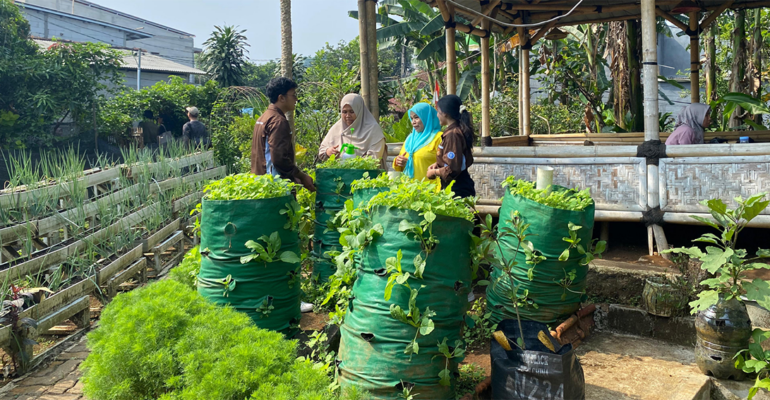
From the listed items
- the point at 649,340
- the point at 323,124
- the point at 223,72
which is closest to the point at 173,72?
the point at 223,72

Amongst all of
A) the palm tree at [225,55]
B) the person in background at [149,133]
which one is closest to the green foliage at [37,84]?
the person in background at [149,133]

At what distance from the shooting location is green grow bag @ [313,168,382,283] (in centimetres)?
430

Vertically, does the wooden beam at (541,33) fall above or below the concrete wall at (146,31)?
below

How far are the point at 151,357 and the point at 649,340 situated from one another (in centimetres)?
346

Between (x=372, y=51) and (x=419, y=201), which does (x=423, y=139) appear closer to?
(x=419, y=201)

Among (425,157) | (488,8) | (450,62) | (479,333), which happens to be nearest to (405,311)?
(479,333)

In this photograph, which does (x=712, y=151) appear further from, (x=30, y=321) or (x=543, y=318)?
(x=30, y=321)

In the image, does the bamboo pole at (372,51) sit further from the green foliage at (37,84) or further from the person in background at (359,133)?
the green foliage at (37,84)

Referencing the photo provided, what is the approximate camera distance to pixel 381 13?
16.8 metres

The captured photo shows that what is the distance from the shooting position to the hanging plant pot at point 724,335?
334cm

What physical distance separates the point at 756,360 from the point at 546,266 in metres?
1.26

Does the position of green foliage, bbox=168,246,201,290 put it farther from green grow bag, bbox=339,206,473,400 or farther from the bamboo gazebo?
the bamboo gazebo

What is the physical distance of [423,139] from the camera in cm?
462

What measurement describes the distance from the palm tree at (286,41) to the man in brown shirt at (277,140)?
77.2 inches
